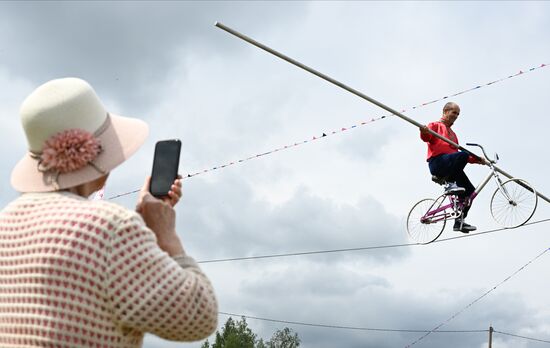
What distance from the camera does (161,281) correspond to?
5.55 feet

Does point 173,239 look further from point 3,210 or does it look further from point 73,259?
point 3,210

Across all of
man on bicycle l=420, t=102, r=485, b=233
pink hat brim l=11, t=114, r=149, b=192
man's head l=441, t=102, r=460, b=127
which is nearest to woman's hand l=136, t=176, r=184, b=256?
pink hat brim l=11, t=114, r=149, b=192

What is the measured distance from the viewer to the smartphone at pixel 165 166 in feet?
6.23

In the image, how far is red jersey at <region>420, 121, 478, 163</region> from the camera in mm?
9039

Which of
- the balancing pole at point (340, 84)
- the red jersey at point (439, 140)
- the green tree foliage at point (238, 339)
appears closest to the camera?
the balancing pole at point (340, 84)

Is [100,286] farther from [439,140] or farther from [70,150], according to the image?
[439,140]

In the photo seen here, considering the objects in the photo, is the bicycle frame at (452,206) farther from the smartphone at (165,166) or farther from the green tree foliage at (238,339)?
the green tree foliage at (238,339)

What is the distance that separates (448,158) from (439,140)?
0.24 metres

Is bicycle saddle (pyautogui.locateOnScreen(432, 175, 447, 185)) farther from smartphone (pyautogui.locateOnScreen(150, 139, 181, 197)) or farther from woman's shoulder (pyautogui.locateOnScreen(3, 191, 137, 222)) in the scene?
woman's shoulder (pyautogui.locateOnScreen(3, 191, 137, 222))

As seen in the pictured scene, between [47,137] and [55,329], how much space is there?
429mm

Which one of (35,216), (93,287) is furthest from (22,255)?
(93,287)

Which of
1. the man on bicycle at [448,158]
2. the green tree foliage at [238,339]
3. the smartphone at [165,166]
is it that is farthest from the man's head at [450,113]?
the green tree foliage at [238,339]

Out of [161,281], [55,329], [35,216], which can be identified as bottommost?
[55,329]

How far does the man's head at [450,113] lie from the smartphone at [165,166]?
7647mm
